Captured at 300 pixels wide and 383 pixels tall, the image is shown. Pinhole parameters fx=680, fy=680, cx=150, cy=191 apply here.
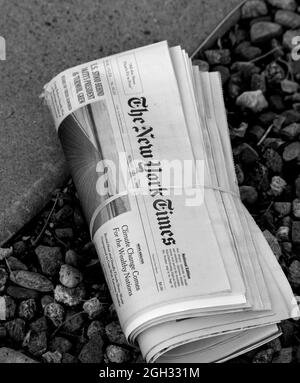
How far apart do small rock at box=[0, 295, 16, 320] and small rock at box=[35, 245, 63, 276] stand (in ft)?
0.31

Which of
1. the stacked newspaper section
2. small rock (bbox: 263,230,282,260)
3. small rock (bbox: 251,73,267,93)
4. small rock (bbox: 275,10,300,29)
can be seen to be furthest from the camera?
small rock (bbox: 275,10,300,29)

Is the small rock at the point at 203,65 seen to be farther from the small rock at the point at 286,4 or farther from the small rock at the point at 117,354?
the small rock at the point at 117,354

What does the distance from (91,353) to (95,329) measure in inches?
2.0

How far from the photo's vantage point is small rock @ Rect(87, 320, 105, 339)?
4.49 feet

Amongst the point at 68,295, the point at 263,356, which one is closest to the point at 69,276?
the point at 68,295

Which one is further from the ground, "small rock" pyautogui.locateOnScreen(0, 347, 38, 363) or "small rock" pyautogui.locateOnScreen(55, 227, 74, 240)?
"small rock" pyautogui.locateOnScreen(55, 227, 74, 240)

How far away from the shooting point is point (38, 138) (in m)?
1.57

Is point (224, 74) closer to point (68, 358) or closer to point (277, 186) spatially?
point (277, 186)

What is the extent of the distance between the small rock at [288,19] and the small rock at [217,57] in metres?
0.19

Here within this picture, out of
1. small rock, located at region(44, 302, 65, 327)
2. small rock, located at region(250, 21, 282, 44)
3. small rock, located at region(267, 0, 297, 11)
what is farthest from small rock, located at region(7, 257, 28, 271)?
small rock, located at region(267, 0, 297, 11)

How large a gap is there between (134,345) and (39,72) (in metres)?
0.71

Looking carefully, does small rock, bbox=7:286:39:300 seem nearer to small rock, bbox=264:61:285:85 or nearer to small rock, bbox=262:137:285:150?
small rock, bbox=262:137:285:150

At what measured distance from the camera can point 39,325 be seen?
1.37 m
